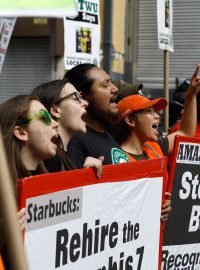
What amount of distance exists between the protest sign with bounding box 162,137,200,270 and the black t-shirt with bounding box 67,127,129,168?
60cm

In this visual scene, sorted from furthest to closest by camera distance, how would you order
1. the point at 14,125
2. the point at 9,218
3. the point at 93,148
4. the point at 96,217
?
the point at 93,148 < the point at 96,217 < the point at 14,125 < the point at 9,218

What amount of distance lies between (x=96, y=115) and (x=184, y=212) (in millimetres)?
1017

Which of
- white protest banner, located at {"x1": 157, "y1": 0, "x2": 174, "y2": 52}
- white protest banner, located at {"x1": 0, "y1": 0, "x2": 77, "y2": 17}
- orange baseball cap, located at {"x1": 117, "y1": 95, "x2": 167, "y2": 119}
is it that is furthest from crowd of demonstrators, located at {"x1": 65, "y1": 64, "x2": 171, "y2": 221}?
white protest banner, located at {"x1": 157, "y1": 0, "x2": 174, "y2": 52}

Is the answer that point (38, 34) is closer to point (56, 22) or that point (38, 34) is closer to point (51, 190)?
point (56, 22)

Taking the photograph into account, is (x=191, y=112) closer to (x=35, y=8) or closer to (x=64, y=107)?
(x=64, y=107)

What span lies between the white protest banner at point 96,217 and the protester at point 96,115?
10.4 inches

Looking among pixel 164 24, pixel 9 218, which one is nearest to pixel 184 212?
pixel 164 24

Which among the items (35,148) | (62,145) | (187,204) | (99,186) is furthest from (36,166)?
(187,204)

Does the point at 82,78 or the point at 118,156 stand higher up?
the point at 82,78

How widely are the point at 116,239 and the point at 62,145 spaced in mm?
569

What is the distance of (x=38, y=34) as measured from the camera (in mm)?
12242

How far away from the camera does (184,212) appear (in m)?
4.67

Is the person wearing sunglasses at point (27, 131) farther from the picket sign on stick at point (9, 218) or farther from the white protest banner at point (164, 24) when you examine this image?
the white protest banner at point (164, 24)

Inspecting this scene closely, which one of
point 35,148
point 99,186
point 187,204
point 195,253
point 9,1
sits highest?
point 9,1
